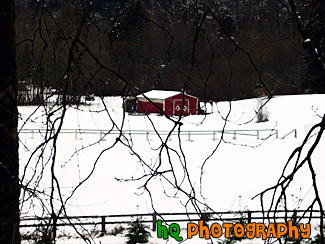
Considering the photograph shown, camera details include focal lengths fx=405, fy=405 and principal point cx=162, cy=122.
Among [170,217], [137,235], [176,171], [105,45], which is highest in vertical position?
[105,45]

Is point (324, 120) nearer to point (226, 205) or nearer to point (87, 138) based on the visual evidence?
point (226, 205)

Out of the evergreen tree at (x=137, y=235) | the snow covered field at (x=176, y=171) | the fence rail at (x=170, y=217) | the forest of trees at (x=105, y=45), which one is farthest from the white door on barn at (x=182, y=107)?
the evergreen tree at (x=137, y=235)

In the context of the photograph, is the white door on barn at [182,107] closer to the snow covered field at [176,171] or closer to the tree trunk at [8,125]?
the tree trunk at [8,125]

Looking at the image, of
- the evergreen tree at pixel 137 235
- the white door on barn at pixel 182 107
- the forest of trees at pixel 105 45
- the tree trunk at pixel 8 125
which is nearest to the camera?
the white door on barn at pixel 182 107

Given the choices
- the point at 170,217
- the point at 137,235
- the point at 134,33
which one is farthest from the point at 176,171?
the point at 134,33

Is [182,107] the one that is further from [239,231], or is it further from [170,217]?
[170,217]

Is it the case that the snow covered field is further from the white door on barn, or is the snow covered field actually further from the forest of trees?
the forest of trees

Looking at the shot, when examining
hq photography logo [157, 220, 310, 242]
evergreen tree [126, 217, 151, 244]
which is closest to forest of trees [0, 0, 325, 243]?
hq photography logo [157, 220, 310, 242]

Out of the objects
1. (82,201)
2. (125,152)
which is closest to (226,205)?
(82,201)

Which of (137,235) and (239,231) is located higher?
(239,231)

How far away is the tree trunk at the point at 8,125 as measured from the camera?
1.90m

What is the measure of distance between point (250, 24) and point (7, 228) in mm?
1501

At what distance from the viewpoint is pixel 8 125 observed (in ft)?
6.20

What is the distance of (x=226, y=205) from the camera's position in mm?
9352
